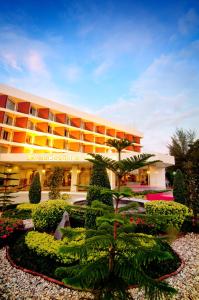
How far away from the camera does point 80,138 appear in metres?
32.0

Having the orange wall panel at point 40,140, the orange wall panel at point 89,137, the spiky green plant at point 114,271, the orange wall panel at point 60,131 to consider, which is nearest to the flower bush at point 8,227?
the spiky green plant at point 114,271

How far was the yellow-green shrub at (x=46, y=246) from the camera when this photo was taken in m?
4.31

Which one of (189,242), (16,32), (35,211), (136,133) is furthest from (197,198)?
(136,133)

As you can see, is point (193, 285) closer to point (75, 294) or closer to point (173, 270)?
point (173, 270)

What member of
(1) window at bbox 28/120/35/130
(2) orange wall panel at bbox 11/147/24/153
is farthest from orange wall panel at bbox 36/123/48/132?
(2) orange wall panel at bbox 11/147/24/153

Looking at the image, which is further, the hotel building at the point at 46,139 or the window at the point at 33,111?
the window at the point at 33,111

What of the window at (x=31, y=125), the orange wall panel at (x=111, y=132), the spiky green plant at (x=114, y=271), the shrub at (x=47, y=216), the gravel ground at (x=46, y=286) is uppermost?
the orange wall panel at (x=111, y=132)

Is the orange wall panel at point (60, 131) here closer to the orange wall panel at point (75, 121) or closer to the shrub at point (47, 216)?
the orange wall panel at point (75, 121)

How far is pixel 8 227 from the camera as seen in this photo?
6555 mm

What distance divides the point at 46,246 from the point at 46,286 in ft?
3.96

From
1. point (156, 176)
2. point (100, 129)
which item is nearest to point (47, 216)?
point (156, 176)

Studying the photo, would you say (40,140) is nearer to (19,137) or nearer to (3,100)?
(19,137)

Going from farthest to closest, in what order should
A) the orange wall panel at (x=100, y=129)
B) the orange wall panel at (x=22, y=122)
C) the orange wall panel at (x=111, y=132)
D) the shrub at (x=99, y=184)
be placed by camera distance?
the orange wall panel at (x=111, y=132), the orange wall panel at (x=100, y=129), the orange wall panel at (x=22, y=122), the shrub at (x=99, y=184)

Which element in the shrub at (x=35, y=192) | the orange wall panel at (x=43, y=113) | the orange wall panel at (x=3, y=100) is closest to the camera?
the shrub at (x=35, y=192)
